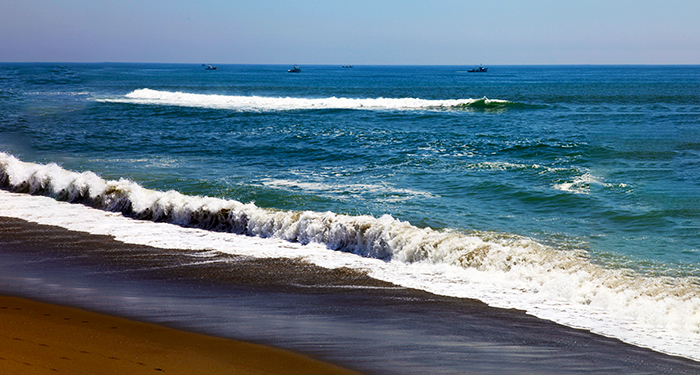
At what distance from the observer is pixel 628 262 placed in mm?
7945

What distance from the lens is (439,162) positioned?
56.2ft

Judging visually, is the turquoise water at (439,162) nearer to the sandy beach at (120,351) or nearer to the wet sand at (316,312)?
the wet sand at (316,312)

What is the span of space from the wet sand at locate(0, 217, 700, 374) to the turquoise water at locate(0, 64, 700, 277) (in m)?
3.07

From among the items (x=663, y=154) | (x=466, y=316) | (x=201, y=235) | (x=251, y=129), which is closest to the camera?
(x=466, y=316)

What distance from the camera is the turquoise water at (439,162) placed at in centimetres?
1014

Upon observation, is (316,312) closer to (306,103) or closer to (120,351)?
(120,351)

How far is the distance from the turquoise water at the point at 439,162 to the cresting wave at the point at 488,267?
2.71ft

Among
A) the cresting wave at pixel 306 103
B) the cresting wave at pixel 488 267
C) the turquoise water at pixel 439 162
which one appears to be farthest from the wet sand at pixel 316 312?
the cresting wave at pixel 306 103

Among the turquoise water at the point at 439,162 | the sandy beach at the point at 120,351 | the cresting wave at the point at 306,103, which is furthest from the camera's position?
the cresting wave at the point at 306,103

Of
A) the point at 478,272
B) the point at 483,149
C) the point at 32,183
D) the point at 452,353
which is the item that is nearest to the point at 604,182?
the point at 483,149

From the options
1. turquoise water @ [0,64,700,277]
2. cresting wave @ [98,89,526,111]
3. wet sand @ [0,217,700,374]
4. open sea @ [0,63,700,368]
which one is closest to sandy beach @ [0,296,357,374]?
wet sand @ [0,217,700,374]

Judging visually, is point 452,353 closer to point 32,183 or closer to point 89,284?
point 89,284

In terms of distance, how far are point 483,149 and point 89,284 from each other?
1535 cm

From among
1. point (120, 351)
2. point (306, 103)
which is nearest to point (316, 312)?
point (120, 351)
